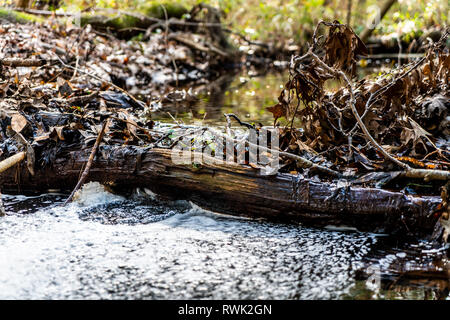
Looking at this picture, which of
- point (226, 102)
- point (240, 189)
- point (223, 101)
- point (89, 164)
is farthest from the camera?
point (223, 101)

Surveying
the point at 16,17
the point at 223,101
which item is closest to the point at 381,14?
the point at 223,101

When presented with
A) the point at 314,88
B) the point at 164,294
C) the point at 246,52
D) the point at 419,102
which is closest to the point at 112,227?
the point at 164,294

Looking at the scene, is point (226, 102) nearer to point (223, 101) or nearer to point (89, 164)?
point (223, 101)

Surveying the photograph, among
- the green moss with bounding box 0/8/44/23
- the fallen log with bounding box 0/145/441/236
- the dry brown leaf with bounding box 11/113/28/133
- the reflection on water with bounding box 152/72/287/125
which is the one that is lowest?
the fallen log with bounding box 0/145/441/236

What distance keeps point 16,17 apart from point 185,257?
30.7 feet

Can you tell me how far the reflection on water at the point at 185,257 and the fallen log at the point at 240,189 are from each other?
4.1 inches

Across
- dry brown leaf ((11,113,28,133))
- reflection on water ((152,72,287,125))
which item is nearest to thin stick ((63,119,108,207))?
dry brown leaf ((11,113,28,133))

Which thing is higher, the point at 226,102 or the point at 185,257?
the point at 226,102

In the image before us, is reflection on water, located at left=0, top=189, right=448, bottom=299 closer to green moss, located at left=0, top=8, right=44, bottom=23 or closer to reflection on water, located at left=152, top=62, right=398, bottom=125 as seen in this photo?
reflection on water, located at left=152, top=62, right=398, bottom=125

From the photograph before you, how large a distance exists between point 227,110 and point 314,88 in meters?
3.43

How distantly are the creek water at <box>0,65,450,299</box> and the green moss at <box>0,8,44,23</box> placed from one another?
307 inches

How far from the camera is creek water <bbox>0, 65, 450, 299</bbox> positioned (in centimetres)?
233

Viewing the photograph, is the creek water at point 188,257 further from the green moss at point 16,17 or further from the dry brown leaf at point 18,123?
the green moss at point 16,17

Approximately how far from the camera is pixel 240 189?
316cm
